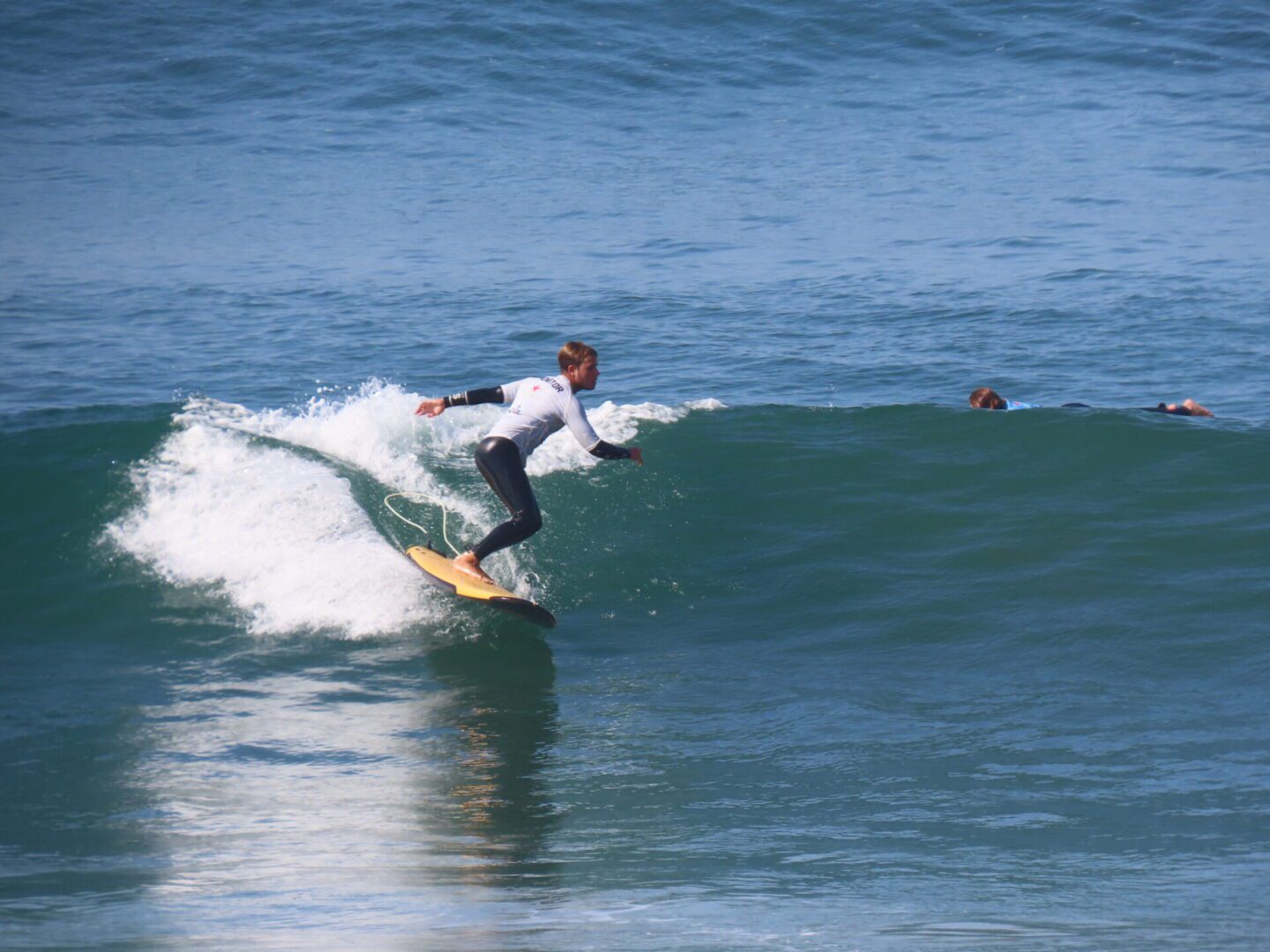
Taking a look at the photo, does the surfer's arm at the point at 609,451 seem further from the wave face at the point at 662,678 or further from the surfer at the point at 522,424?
the wave face at the point at 662,678

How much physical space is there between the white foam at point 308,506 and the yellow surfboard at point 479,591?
0.42 m

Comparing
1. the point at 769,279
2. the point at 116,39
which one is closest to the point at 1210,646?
the point at 769,279

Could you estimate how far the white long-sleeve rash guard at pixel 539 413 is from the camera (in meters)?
8.69

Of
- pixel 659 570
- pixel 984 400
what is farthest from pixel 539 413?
pixel 984 400

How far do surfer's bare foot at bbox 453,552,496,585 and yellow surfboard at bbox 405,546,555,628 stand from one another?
0.09 feet

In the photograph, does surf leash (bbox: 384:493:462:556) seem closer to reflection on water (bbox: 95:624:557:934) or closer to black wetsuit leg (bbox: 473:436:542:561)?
black wetsuit leg (bbox: 473:436:542:561)

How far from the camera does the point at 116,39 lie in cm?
3659

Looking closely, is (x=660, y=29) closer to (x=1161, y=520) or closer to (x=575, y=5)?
(x=575, y=5)

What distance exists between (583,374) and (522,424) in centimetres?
52

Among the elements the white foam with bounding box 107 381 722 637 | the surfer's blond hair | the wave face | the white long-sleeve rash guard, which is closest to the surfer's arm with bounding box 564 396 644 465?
the white long-sleeve rash guard

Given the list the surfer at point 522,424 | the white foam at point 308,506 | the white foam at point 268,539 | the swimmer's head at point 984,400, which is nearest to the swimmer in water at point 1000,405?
the swimmer's head at point 984,400

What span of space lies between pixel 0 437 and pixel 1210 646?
32.0 feet

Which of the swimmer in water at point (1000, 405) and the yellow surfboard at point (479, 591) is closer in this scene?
the yellow surfboard at point (479, 591)

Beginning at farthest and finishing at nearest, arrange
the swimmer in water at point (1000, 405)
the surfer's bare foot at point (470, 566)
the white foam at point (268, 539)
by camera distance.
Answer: the swimmer in water at point (1000, 405)
the white foam at point (268, 539)
the surfer's bare foot at point (470, 566)
